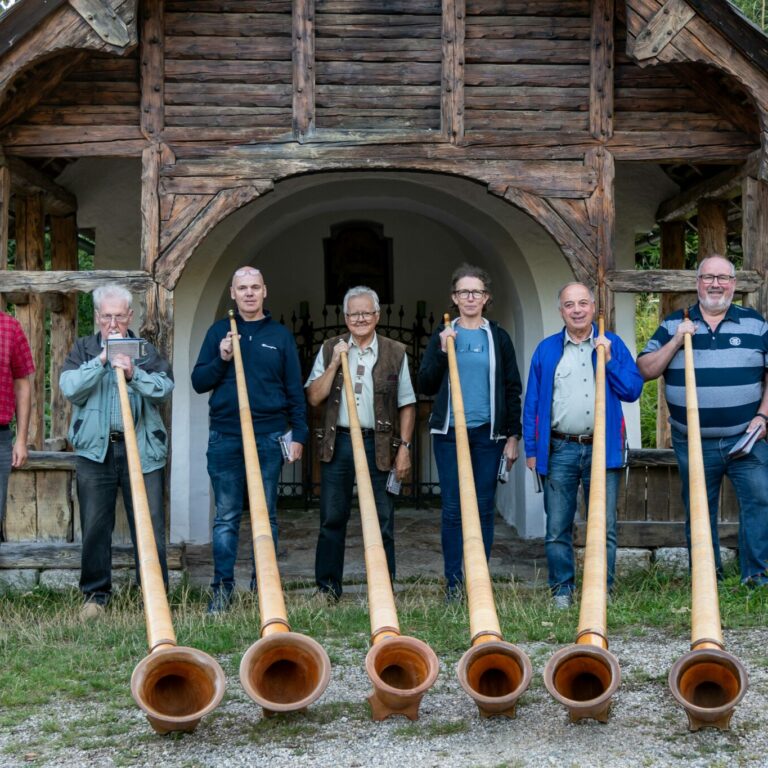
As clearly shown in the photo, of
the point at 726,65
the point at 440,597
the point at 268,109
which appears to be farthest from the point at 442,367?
the point at 726,65

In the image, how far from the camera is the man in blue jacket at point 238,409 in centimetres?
538

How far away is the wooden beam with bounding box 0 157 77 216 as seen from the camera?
6.51 metres

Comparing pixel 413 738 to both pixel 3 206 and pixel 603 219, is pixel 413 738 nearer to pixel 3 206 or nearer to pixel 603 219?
pixel 603 219

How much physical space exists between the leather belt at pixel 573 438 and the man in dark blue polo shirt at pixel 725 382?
487 millimetres

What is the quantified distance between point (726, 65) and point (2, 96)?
12.6 feet

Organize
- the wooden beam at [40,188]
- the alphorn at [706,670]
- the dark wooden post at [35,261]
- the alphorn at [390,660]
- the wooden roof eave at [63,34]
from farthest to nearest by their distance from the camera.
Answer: the dark wooden post at [35,261] → the wooden beam at [40,188] → the wooden roof eave at [63,34] → the alphorn at [390,660] → the alphorn at [706,670]

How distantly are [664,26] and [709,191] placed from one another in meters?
1.69

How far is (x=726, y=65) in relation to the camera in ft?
18.9

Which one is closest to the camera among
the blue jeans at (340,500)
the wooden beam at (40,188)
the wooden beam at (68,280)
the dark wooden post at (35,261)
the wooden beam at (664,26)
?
the blue jeans at (340,500)

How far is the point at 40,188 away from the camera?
285 inches

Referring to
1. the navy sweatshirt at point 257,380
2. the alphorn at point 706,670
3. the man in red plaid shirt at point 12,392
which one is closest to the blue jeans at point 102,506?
the man in red plaid shirt at point 12,392

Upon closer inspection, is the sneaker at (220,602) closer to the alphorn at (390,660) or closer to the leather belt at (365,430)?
the leather belt at (365,430)

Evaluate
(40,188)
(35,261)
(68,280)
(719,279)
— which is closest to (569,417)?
(719,279)

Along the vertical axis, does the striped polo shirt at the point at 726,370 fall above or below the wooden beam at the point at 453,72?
below
